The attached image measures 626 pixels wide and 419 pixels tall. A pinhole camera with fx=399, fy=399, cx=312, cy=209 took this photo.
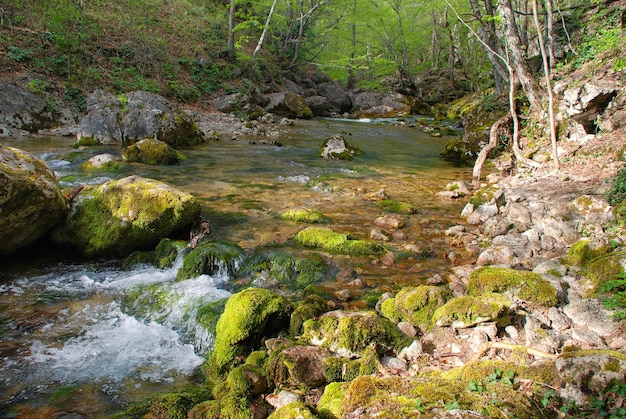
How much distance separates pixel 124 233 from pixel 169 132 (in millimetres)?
8838

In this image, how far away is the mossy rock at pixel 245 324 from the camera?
3922mm

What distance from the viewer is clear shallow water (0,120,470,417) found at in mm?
3664

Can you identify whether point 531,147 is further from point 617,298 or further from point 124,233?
point 124,233

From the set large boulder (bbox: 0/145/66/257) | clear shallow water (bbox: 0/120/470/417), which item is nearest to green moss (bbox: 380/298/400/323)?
clear shallow water (bbox: 0/120/470/417)

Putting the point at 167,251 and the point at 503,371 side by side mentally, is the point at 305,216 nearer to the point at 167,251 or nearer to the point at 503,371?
the point at 167,251

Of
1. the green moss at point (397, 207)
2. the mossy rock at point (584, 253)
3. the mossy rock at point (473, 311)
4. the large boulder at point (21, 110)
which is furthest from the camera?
the large boulder at point (21, 110)

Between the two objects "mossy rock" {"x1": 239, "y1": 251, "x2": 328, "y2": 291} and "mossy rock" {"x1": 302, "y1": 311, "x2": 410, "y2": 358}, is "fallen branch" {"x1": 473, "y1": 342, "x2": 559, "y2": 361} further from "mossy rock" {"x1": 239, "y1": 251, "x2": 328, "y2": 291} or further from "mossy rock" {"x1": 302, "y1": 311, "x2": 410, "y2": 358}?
"mossy rock" {"x1": 239, "y1": 251, "x2": 328, "y2": 291}

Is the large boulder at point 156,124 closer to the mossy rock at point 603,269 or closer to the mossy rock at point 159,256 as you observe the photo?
the mossy rock at point 159,256

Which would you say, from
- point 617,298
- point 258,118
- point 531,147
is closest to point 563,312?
point 617,298

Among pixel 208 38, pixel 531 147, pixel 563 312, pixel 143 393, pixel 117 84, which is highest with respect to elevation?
pixel 208 38

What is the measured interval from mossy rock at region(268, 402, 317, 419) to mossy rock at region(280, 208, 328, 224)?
14.8 feet

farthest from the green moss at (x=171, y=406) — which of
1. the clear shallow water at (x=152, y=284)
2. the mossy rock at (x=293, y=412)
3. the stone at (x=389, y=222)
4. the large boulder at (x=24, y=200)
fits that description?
the stone at (x=389, y=222)

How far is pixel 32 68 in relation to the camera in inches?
678

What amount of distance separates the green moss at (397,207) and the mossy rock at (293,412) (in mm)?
5477
